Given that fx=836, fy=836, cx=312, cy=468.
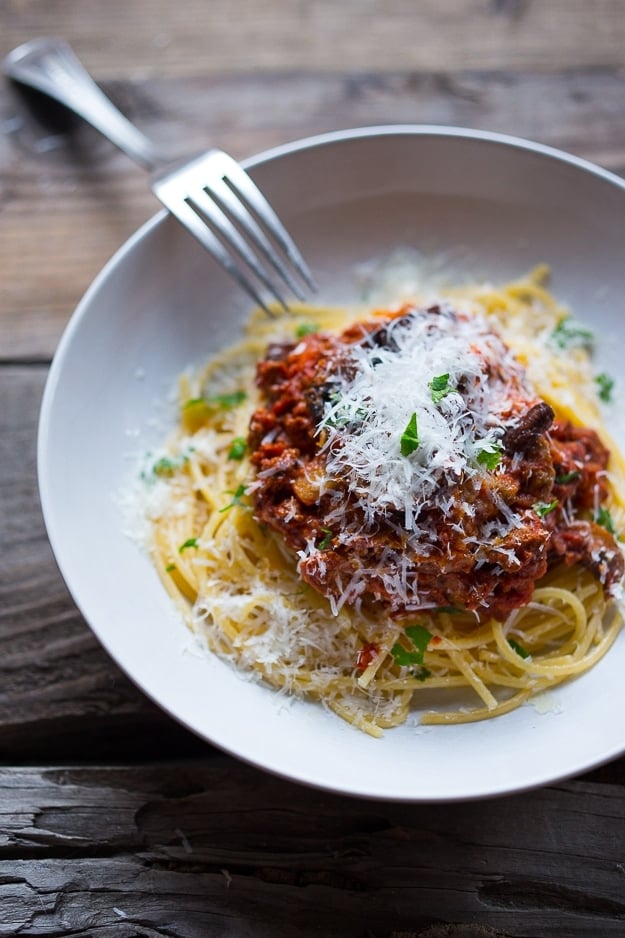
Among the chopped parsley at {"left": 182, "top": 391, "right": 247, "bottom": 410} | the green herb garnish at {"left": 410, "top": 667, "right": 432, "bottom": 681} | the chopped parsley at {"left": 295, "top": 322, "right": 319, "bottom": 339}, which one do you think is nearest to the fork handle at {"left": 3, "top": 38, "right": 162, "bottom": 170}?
the chopped parsley at {"left": 295, "top": 322, "right": 319, "bottom": 339}

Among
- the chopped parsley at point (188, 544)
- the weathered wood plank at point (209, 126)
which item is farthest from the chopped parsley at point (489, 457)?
the weathered wood plank at point (209, 126)

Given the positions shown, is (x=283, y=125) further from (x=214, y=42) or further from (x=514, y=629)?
(x=514, y=629)

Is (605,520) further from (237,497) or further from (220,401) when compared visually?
(220,401)

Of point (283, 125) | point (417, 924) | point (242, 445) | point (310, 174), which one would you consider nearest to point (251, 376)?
point (242, 445)

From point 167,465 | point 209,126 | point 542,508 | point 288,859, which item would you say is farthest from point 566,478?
point 209,126

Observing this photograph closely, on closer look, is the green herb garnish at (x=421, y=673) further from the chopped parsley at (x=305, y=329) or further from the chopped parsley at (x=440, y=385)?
the chopped parsley at (x=305, y=329)
